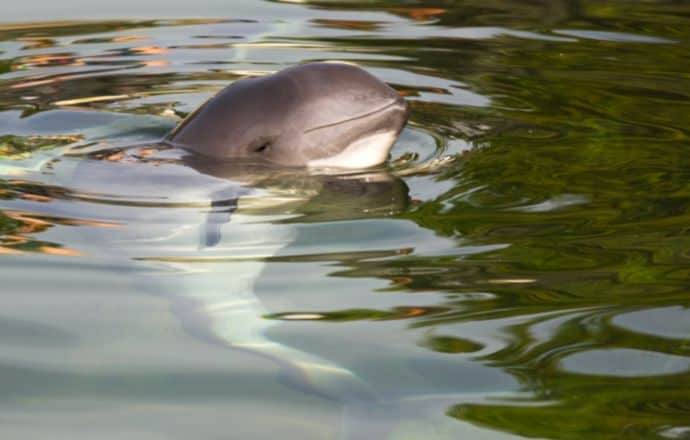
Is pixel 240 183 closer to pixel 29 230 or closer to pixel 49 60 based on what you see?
pixel 29 230

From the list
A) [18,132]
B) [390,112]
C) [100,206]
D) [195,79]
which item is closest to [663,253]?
[390,112]

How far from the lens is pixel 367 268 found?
14.4 feet

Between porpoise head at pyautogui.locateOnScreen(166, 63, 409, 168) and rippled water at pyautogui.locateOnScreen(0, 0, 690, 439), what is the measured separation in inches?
6.2

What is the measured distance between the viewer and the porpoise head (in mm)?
5676

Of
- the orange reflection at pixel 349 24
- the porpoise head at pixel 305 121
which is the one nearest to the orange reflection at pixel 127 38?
the orange reflection at pixel 349 24

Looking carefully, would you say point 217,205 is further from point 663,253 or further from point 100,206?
point 663,253

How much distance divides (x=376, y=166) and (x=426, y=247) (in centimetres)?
125

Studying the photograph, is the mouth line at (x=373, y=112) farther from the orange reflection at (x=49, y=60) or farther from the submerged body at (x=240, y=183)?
the orange reflection at (x=49, y=60)

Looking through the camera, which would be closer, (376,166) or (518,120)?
(376,166)

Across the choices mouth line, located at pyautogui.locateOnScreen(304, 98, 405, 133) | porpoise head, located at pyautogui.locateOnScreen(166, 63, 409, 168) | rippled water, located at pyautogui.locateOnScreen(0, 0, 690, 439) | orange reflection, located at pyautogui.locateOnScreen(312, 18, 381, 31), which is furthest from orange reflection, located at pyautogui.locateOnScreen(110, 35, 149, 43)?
mouth line, located at pyautogui.locateOnScreen(304, 98, 405, 133)

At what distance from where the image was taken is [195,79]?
7672mm

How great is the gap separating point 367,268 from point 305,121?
1.45 m

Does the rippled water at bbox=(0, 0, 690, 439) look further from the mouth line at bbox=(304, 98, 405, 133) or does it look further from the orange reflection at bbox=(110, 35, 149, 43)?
the orange reflection at bbox=(110, 35, 149, 43)

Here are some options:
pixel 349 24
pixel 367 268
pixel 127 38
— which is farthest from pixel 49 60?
pixel 367 268
